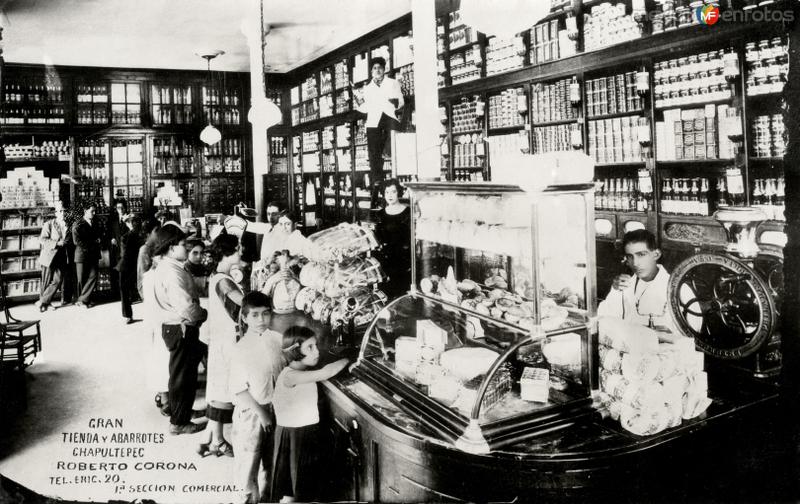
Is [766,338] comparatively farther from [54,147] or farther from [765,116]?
[54,147]

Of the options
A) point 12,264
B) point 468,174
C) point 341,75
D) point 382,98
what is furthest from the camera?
point 341,75

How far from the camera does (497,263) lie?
14.4 feet

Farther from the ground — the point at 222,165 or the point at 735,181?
the point at 222,165

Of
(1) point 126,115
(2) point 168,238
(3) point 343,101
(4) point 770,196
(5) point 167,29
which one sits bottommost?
(2) point 168,238

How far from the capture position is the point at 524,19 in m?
2.00

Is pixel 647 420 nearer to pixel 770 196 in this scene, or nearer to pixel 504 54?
pixel 770 196

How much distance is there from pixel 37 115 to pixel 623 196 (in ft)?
25.5

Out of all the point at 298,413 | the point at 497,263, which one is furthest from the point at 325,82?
the point at 298,413

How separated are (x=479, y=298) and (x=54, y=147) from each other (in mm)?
7877

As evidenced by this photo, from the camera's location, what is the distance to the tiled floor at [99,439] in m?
2.41

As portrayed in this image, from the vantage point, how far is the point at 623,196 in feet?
13.0

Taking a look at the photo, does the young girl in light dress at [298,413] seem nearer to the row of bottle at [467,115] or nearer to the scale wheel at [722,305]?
the scale wheel at [722,305]

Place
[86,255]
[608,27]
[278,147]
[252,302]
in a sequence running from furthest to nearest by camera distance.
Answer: [278,147] → [86,255] → [608,27] → [252,302]

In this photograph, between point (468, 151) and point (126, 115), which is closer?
point (468, 151)
